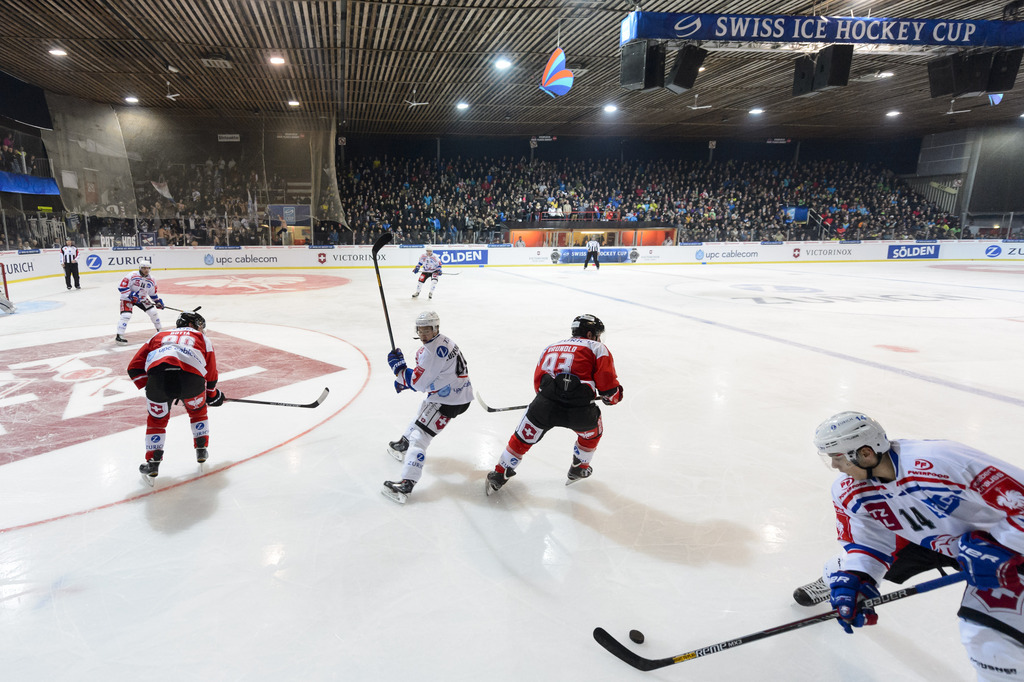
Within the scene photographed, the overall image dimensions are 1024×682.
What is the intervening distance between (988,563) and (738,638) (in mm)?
908

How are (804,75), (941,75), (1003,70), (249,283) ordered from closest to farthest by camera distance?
(1003,70), (804,75), (941,75), (249,283)

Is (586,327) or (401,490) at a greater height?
(586,327)

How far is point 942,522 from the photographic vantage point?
1771 mm

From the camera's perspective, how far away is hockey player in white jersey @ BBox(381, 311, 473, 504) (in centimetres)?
357

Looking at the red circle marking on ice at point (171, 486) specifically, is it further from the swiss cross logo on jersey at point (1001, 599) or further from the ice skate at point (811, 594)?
the swiss cross logo on jersey at point (1001, 599)

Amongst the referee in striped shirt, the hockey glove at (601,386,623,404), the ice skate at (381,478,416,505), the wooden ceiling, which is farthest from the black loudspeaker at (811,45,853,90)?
the referee in striped shirt

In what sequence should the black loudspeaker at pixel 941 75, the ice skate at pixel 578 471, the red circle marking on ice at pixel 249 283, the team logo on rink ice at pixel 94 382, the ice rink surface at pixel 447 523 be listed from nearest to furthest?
1. the ice rink surface at pixel 447 523
2. the ice skate at pixel 578 471
3. the team logo on rink ice at pixel 94 382
4. the black loudspeaker at pixel 941 75
5. the red circle marking on ice at pixel 249 283

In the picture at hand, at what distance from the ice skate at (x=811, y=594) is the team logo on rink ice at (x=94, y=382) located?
4.06 metres

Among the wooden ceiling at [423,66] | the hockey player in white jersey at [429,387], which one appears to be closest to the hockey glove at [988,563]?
the hockey player in white jersey at [429,387]

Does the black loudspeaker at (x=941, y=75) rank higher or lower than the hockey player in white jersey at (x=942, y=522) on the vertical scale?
higher

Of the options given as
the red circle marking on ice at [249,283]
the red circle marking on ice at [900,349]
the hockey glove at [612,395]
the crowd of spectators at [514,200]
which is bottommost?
the red circle marking on ice at [900,349]

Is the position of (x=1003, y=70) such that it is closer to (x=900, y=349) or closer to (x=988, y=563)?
(x=900, y=349)

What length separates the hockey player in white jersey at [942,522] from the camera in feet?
5.43

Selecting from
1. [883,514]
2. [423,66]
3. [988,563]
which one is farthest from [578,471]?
[423,66]
